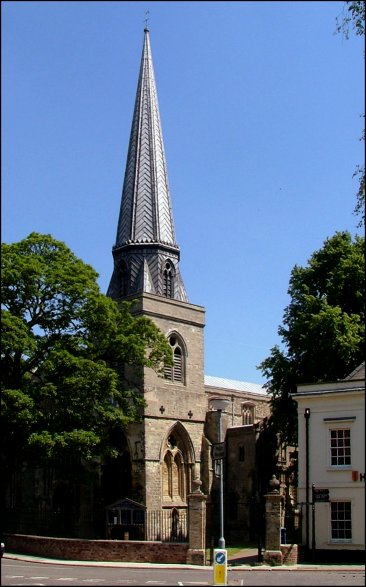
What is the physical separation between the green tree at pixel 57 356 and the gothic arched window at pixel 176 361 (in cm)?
850

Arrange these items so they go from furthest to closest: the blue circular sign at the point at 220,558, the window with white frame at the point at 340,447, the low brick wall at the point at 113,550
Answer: the window with white frame at the point at 340,447 < the low brick wall at the point at 113,550 < the blue circular sign at the point at 220,558

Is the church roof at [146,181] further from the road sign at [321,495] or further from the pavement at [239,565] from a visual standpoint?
the road sign at [321,495]

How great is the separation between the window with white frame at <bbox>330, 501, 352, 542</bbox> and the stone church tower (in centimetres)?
1324

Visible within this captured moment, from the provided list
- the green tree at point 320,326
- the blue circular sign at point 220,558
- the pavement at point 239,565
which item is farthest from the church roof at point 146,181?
the blue circular sign at point 220,558

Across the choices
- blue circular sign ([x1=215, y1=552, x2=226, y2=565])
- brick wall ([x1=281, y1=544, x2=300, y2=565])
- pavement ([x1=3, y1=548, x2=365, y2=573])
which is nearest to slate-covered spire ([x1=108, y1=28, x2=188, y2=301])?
pavement ([x1=3, y1=548, x2=365, y2=573])

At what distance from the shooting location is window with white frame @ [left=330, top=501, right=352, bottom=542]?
2759 cm

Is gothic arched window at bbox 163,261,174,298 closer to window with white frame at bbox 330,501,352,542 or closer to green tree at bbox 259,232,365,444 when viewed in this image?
green tree at bbox 259,232,365,444

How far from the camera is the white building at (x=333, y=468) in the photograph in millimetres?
27547

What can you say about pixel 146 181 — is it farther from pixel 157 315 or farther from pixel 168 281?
pixel 157 315

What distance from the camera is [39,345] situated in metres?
33.4

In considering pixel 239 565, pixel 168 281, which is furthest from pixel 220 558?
pixel 168 281

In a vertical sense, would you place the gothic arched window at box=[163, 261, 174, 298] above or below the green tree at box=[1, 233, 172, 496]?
above

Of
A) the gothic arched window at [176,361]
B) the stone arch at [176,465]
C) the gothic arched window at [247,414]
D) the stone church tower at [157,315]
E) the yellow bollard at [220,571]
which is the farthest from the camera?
the gothic arched window at [247,414]

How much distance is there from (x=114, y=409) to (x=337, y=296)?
11.9m
